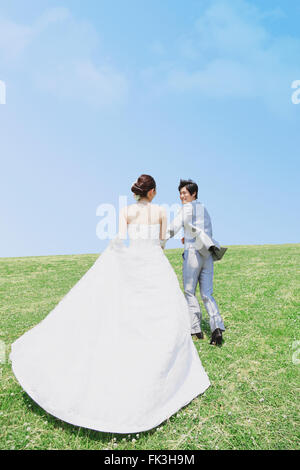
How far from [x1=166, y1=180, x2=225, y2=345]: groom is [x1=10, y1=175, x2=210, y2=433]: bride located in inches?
78.7

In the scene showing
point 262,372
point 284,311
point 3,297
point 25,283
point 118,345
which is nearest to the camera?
point 118,345

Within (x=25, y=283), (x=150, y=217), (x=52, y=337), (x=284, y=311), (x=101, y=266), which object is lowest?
(x=25, y=283)

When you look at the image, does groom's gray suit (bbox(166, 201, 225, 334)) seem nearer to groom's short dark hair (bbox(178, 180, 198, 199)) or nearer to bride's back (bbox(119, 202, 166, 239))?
groom's short dark hair (bbox(178, 180, 198, 199))

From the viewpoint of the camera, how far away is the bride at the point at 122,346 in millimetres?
5172

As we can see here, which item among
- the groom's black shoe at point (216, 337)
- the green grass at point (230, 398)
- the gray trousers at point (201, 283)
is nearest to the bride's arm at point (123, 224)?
the gray trousers at point (201, 283)

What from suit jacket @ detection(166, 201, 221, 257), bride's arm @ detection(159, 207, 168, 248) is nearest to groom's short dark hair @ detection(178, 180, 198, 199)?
suit jacket @ detection(166, 201, 221, 257)

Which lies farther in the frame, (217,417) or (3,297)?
(3,297)

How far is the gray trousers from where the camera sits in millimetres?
8816

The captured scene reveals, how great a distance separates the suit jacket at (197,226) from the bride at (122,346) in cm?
181

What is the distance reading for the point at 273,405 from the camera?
6430 mm

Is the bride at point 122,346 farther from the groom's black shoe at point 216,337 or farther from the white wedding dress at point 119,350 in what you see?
the groom's black shoe at point 216,337

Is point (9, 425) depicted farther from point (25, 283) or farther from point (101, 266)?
point (25, 283)
